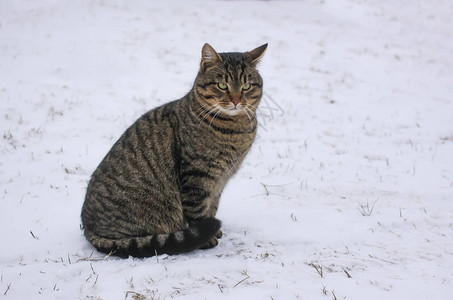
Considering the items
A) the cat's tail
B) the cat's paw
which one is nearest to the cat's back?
the cat's tail

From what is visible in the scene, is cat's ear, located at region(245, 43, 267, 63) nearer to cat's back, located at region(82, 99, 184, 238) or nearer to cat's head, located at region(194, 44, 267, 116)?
cat's head, located at region(194, 44, 267, 116)

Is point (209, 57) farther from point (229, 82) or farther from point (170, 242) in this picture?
point (170, 242)

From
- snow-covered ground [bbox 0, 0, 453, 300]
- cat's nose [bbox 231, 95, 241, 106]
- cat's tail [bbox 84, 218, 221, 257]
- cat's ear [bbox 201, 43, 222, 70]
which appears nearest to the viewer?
snow-covered ground [bbox 0, 0, 453, 300]

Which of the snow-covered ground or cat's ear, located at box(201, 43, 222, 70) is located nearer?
the snow-covered ground

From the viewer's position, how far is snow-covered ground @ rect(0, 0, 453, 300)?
2.72 meters

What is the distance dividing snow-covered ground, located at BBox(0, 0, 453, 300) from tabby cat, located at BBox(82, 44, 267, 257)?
29 centimetres

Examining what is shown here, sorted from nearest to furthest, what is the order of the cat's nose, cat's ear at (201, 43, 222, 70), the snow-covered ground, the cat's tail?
the snow-covered ground
the cat's tail
the cat's nose
cat's ear at (201, 43, 222, 70)

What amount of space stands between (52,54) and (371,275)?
8615mm

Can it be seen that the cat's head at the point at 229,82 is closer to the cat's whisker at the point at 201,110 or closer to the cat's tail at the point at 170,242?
the cat's whisker at the point at 201,110

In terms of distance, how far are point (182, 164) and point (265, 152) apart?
254 cm

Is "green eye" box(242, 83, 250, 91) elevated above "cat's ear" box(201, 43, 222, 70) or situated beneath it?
situated beneath

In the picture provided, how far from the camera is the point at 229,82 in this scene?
317 cm

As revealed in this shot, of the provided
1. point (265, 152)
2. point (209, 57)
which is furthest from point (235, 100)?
point (265, 152)

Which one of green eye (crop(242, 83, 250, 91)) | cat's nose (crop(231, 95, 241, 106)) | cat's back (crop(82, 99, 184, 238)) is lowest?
cat's back (crop(82, 99, 184, 238))
